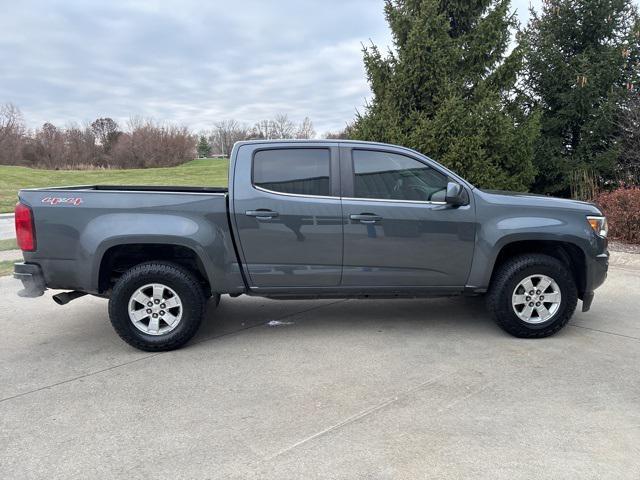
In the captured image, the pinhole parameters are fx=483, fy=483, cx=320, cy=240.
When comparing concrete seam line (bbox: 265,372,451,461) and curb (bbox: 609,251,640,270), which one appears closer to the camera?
concrete seam line (bbox: 265,372,451,461)

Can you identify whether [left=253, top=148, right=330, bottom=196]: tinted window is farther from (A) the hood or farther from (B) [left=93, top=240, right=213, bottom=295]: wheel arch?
(A) the hood

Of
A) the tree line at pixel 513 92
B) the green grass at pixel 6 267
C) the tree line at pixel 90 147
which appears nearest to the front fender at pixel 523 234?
the tree line at pixel 513 92

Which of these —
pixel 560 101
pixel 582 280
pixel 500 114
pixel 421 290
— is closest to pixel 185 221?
pixel 421 290

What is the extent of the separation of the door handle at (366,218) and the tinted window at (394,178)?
203mm

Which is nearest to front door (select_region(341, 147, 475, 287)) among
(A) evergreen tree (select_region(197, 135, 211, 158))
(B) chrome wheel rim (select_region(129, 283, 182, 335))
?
(B) chrome wheel rim (select_region(129, 283, 182, 335))

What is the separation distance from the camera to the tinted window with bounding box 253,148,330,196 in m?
4.48

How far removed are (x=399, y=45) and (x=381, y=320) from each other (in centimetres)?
708

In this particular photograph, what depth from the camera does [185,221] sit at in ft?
14.0

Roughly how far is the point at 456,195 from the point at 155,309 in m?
2.88

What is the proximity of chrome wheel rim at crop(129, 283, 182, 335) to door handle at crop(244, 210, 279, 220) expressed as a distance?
981 mm

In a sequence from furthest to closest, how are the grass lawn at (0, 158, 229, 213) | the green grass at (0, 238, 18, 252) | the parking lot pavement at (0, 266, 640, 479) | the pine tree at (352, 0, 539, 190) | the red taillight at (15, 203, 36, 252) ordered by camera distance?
the grass lawn at (0, 158, 229, 213) < the green grass at (0, 238, 18, 252) < the pine tree at (352, 0, 539, 190) < the red taillight at (15, 203, 36, 252) < the parking lot pavement at (0, 266, 640, 479)

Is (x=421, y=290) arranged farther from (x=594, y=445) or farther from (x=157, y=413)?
(x=157, y=413)

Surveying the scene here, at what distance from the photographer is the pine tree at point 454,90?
932 cm

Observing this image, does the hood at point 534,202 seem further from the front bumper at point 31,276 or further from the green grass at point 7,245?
the green grass at point 7,245
